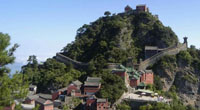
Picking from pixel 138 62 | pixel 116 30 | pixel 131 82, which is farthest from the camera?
pixel 116 30

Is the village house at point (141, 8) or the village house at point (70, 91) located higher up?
the village house at point (141, 8)

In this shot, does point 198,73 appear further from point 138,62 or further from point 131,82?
point 131,82

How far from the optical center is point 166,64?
44.8 m

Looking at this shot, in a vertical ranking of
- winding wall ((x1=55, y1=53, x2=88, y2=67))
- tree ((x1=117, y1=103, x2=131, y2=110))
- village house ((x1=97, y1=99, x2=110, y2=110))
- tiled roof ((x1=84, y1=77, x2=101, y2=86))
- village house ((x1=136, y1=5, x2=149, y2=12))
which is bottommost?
tree ((x1=117, y1=103, x2=131, y2=110))

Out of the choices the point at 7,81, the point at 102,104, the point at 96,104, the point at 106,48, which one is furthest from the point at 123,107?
the point at 7,81

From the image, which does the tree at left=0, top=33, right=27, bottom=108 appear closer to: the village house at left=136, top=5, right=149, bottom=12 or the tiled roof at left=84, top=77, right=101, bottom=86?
the tiled roof at left=84, top=77, right=101, bottom=86

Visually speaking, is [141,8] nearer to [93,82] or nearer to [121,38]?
[121,38]

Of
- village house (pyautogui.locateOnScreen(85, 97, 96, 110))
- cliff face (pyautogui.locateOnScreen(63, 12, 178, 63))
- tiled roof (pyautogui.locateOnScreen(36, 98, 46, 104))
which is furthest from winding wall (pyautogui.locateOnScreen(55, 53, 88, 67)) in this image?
village house (pyautogui.locateOnScreen(85, 97, 96, 110))

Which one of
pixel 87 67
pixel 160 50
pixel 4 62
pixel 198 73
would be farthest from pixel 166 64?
pixel 4 62

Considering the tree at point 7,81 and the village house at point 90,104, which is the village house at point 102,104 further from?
the tree at point 7,81

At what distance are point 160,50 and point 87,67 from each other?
14.3 metres

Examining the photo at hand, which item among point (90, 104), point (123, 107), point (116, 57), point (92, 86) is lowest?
point (123, 107)

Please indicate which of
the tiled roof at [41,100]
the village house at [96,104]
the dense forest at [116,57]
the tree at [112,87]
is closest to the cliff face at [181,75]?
the dense forest at [116,57]

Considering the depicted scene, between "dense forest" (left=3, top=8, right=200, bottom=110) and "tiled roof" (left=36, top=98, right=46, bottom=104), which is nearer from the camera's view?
"tiled roof" (left=36, top=98, right=46, bottom=104)
